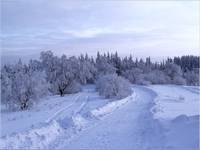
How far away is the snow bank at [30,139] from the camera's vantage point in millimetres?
13020

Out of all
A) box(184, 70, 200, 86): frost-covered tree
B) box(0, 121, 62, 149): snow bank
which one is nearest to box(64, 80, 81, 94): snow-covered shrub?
box(0, 121, 62, 149): snow bank

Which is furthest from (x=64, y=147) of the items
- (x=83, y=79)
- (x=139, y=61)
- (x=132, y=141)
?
(x=139, y=61)

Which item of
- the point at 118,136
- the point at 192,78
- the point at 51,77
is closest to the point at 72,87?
the point at 51,77

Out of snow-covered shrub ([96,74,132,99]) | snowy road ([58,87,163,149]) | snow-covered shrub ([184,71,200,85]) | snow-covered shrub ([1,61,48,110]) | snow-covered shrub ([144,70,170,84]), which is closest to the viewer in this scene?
snowy road ([58,87,163,149])

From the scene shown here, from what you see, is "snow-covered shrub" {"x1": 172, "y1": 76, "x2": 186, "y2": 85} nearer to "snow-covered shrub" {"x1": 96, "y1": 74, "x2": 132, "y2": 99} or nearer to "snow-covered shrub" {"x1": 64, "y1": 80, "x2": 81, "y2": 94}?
"snow-covered shrub" {"x1": 64, "y1": 80, "x2": 81, "y2": 94}

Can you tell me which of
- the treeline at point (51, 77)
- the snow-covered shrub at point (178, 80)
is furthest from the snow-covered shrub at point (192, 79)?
the snow-covered shrub at point (178, 80)

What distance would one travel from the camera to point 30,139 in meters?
14.0

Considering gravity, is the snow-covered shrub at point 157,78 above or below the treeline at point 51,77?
below

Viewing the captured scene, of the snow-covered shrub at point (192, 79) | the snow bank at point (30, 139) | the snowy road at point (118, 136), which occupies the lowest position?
the snow-covered shrub at point (192, 79)

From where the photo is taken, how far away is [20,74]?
3672 centimetres

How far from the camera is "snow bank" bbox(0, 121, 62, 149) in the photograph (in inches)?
513

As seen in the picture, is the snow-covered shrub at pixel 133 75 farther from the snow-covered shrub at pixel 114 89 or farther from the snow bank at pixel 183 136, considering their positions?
the snow bank at pixel 183 136

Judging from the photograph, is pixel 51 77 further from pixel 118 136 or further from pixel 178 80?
pixel 178 80

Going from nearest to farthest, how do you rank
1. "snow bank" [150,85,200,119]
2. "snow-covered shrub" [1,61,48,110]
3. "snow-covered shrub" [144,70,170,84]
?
"snow bank" [150,85,200,119]
"snow-covered shrub" [1,61,48,110]
"snow-covered shrub" [144,70,170,84]
